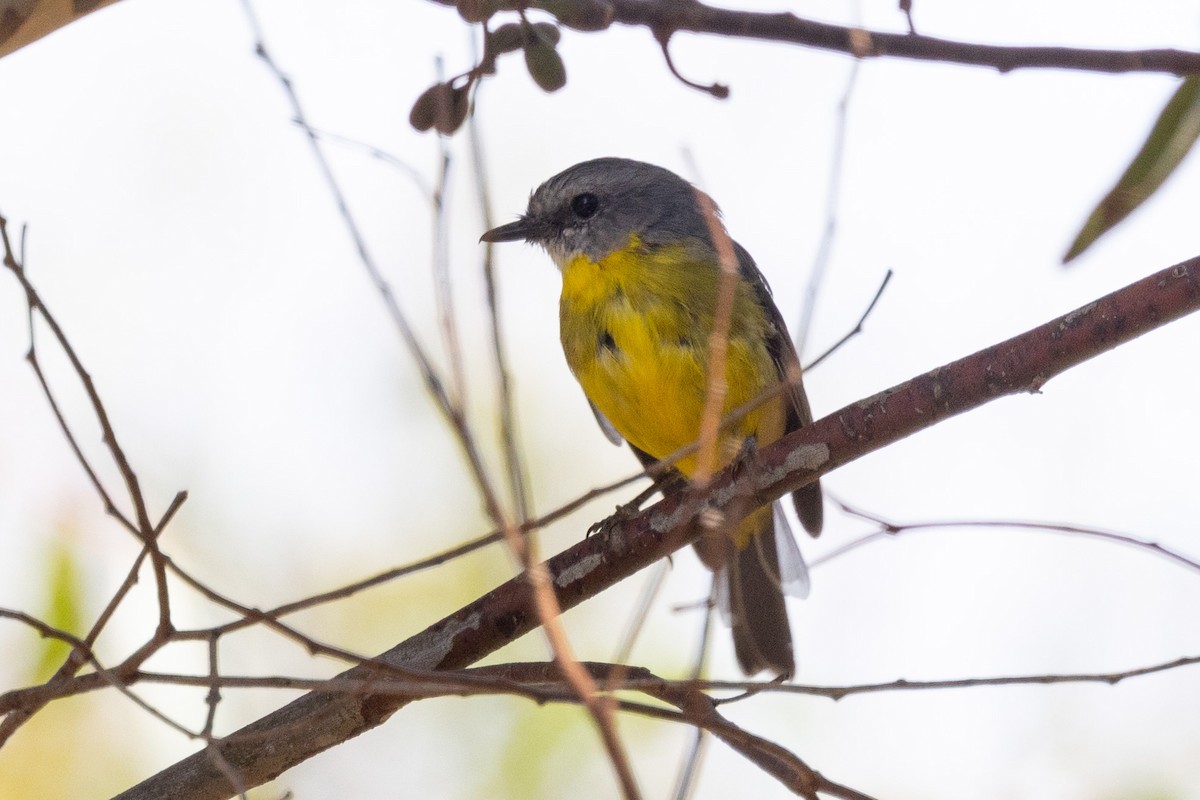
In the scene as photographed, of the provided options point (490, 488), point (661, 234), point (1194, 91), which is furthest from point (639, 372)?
point (490, 488)

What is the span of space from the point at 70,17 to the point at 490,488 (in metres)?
1.72

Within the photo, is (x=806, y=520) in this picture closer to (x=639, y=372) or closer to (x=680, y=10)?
(x=639, y=372)

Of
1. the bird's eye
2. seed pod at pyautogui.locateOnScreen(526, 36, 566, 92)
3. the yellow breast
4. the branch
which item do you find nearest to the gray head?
the bird's eye

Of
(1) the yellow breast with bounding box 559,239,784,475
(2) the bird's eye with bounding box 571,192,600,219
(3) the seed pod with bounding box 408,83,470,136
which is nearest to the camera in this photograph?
(3) the seed pod with bounding box 408,83,470,136

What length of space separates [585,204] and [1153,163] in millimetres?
3235

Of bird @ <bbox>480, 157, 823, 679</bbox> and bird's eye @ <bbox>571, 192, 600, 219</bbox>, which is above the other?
bird's eye @ <bbox>571, 192, 600, 219</bbox>

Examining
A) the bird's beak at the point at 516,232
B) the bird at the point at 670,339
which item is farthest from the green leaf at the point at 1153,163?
the bird's beak at the point at 516,232

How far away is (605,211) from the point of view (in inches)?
210

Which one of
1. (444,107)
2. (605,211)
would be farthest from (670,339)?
(444,107)

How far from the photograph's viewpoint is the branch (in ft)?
9.14

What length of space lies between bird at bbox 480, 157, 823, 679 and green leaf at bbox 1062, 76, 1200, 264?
162 centimetres

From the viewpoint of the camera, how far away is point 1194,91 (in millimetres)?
2508

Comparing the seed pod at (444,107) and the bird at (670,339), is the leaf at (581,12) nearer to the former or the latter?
the seed pod at (444,107)

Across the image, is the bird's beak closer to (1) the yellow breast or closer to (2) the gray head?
(2) the gray head
